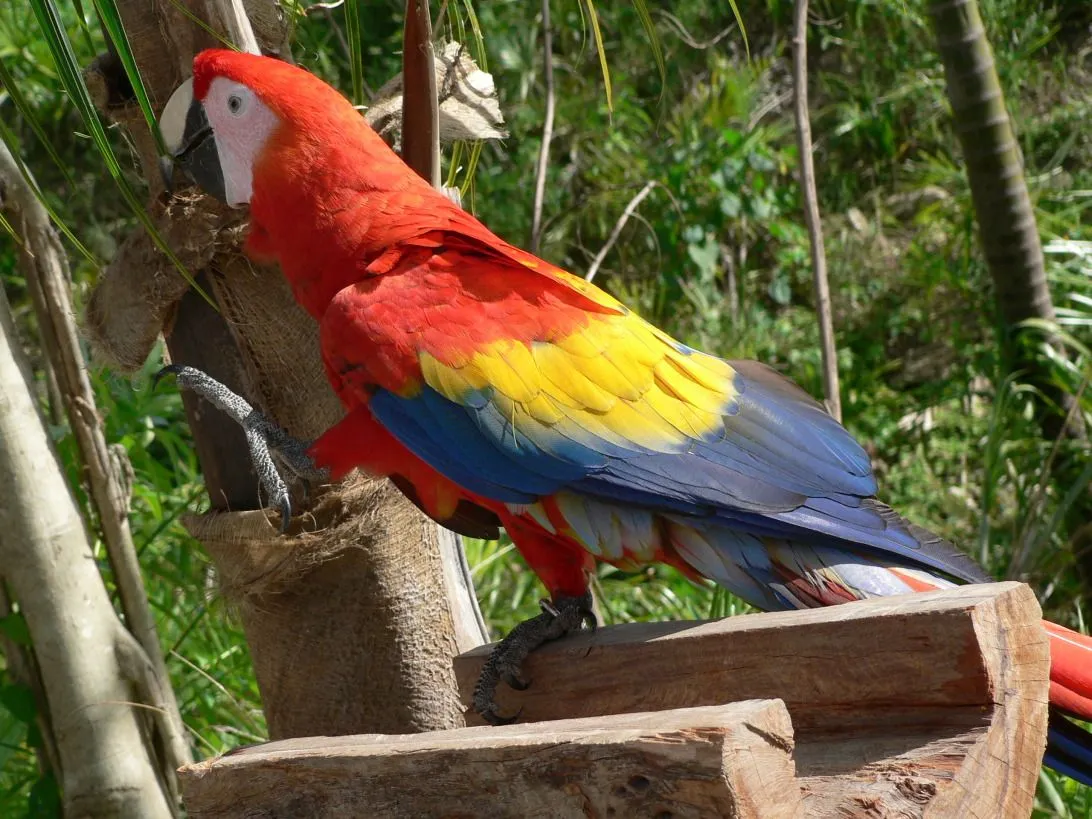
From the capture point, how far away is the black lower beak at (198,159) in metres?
1.13

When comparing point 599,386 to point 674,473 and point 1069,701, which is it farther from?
point 1069,701

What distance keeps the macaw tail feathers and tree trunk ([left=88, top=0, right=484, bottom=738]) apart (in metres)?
0.65

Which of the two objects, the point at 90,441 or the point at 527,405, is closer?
the point at 527,405

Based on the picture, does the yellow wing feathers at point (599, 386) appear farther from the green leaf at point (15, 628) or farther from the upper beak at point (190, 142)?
the green leaf at point (15, 628)

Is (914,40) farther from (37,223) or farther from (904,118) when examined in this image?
(37,223)

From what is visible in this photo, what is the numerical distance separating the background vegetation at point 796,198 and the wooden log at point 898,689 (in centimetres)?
180

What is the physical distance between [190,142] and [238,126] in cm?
6

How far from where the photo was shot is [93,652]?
142 centimetres

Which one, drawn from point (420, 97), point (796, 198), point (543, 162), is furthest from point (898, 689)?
point (796, 198)

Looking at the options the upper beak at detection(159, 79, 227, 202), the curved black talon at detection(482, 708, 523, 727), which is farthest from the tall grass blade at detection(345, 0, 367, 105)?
the curved black talon at detection(482, 708, 523, 727)

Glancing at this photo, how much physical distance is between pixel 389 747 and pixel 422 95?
0.75 meters

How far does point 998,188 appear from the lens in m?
2.46

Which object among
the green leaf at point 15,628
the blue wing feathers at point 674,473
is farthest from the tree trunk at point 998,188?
the green leaf at point 15,628

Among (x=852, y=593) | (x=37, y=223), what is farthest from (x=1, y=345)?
(x=852, y=593)
